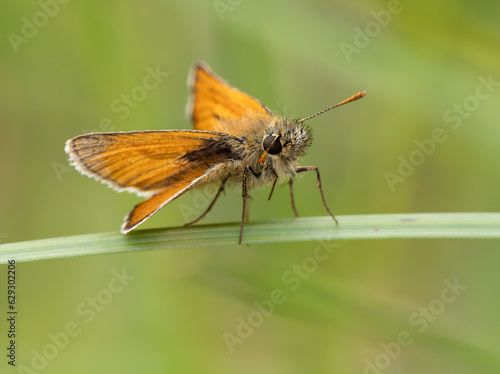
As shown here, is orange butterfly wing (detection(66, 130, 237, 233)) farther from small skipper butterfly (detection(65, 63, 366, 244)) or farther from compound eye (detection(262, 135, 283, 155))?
compound eye (detection(262, 135, 283, 155))

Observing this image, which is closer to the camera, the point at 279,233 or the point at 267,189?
the point at 279,233

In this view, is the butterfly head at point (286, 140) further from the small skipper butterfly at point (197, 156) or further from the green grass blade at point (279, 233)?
the green grass blade at point (279, 233)

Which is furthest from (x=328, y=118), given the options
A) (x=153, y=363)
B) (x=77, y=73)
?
(x=153, y=363)

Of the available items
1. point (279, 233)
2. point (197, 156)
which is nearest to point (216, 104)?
point (197, 156)

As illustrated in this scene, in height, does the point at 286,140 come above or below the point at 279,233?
above

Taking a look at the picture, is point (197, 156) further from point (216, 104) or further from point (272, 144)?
point (216, 104)

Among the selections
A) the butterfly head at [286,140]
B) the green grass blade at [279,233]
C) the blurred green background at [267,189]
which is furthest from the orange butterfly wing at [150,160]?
the blurred green background at [267,189]

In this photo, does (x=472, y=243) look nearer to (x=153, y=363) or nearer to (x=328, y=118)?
(x=328, y=118)
